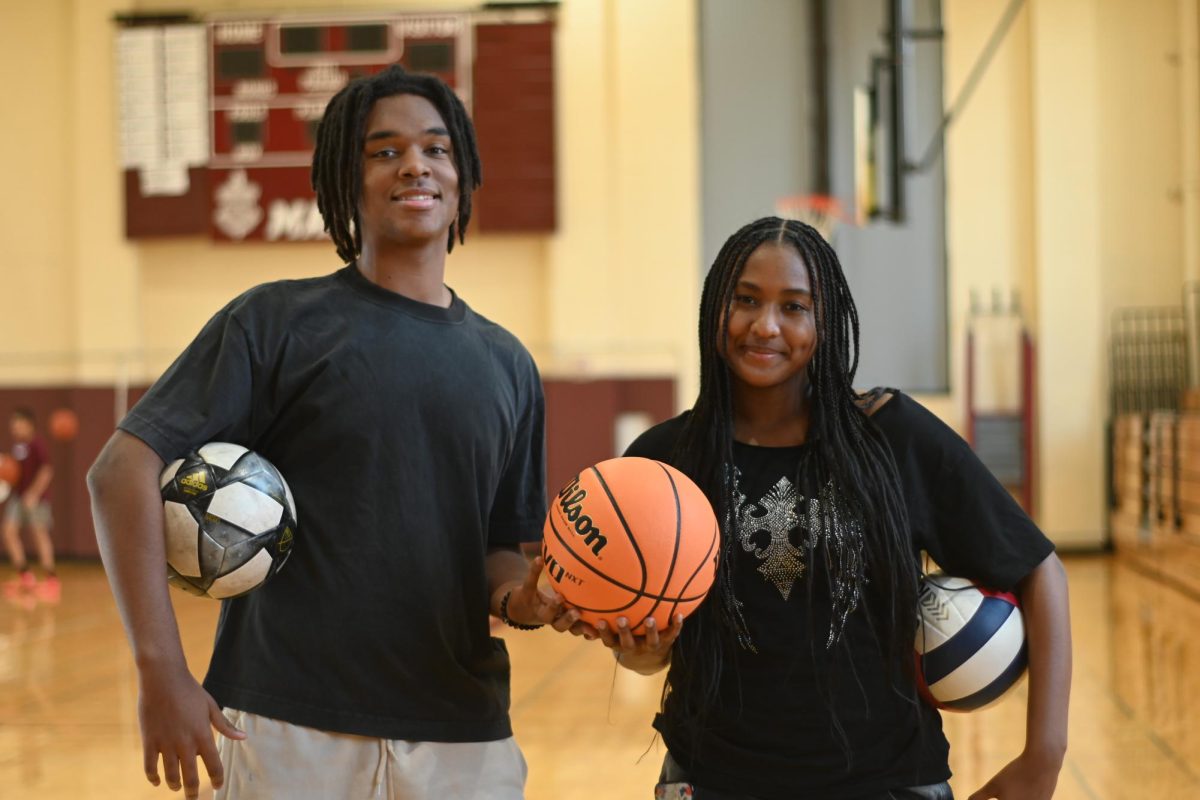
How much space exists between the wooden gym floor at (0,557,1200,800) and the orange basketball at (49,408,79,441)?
2.43 m

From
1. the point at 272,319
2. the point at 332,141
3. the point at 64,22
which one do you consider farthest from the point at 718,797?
the point at 64,22

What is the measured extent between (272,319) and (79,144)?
8777 millimetres

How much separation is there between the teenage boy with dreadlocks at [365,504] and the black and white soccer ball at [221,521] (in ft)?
0.13

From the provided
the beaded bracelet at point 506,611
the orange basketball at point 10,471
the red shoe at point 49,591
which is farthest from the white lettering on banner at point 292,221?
the beaded bracelet at point 506,611

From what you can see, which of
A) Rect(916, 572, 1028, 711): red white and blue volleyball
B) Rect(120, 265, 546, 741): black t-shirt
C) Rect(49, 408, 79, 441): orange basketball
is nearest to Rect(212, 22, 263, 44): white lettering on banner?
Rect(49, 408, 79, 441): orange basketball

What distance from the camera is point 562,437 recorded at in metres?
9.31

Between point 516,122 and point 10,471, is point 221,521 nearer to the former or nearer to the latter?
point 10,471

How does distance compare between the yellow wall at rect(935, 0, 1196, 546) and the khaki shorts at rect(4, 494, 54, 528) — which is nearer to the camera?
the khaki shorts at rect(4, 494, 54, 528)

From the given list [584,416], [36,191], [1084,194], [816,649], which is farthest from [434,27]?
[816,649]

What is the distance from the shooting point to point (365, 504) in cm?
187

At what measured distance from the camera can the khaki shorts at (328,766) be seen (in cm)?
182

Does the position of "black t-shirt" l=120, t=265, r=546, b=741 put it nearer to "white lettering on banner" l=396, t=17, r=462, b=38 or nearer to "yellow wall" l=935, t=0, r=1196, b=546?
"white lettering on banner" l=396, t=17, r=462, b=38

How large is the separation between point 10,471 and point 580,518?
7.75 metres

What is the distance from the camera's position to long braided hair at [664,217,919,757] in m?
1.82
